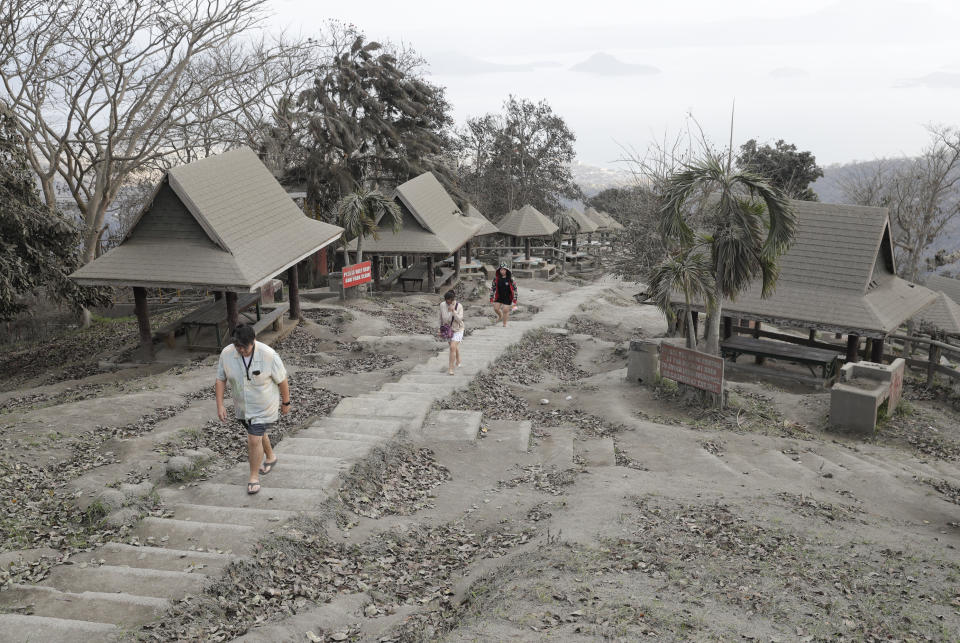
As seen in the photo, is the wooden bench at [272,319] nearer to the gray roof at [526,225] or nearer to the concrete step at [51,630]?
the concrete step at [51,630]

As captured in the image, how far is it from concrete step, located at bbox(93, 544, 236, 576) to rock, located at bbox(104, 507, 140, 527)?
48 centimetres

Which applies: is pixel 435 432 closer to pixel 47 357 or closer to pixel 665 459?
pixel 665 459

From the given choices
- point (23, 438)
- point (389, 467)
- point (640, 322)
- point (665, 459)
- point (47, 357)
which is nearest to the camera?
point (389, 467)

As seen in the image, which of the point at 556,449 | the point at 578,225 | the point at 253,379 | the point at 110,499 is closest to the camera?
the point at 110,499

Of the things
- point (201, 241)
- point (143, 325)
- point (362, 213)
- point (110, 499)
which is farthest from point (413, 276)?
point (110, 499)

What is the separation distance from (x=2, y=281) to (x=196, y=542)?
1199 centimetres

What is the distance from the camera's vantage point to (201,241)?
645 inches

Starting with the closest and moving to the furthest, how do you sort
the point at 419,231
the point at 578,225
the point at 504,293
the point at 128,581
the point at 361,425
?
the point at 128,581 → the point at 361,425 → the point at 504,293 → the point at 419,231 → the point at 578,225

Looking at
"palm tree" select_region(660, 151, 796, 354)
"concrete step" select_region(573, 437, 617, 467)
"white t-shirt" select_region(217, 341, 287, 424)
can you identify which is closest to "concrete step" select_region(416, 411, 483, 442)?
"concrete step" select_region(573, 437, 617, 467)

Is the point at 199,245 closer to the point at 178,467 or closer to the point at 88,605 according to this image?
the point at 178,467

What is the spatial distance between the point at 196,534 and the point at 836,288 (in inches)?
606

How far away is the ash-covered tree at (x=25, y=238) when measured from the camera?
1590 centimetres

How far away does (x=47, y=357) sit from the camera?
2134 centimetres

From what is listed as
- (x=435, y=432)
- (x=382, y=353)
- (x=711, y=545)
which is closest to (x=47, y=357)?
(x=382, y=353)
